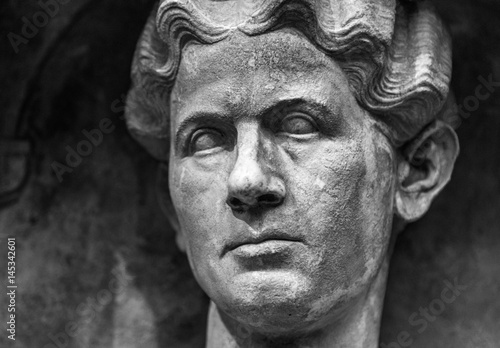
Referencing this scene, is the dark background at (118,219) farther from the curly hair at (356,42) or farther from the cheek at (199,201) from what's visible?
the cheek at (199,201)

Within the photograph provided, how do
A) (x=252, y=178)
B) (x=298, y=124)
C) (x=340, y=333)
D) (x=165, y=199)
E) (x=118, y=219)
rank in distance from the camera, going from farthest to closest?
1. (x=118, y=219)
2. (x=165, y=199)
3. (x=340, y=333)
4. (x=298, y=124)
5. (x=252, y=178)

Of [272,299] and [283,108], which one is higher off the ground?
[283,108]

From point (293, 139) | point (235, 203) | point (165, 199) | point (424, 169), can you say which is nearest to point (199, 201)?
point (235, 203)

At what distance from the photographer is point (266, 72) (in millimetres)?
2074

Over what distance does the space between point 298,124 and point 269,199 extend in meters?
0.19

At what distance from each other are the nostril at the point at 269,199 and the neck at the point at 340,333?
381 millimetres

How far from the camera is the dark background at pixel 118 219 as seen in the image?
2605 millimetres

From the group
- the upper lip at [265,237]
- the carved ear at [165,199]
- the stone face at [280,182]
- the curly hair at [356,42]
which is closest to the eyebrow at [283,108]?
the stone face at [280,182]

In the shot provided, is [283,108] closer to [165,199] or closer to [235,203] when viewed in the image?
[235,203]

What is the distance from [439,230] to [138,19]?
1063 mm

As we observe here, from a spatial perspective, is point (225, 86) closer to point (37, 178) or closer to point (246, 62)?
point (246, 62)

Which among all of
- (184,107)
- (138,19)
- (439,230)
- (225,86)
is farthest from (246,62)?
(439,230)

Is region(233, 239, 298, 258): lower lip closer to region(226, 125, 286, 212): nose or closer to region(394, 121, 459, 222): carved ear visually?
region(226, 125, 286, 212): nose

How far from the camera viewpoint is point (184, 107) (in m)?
2.19
